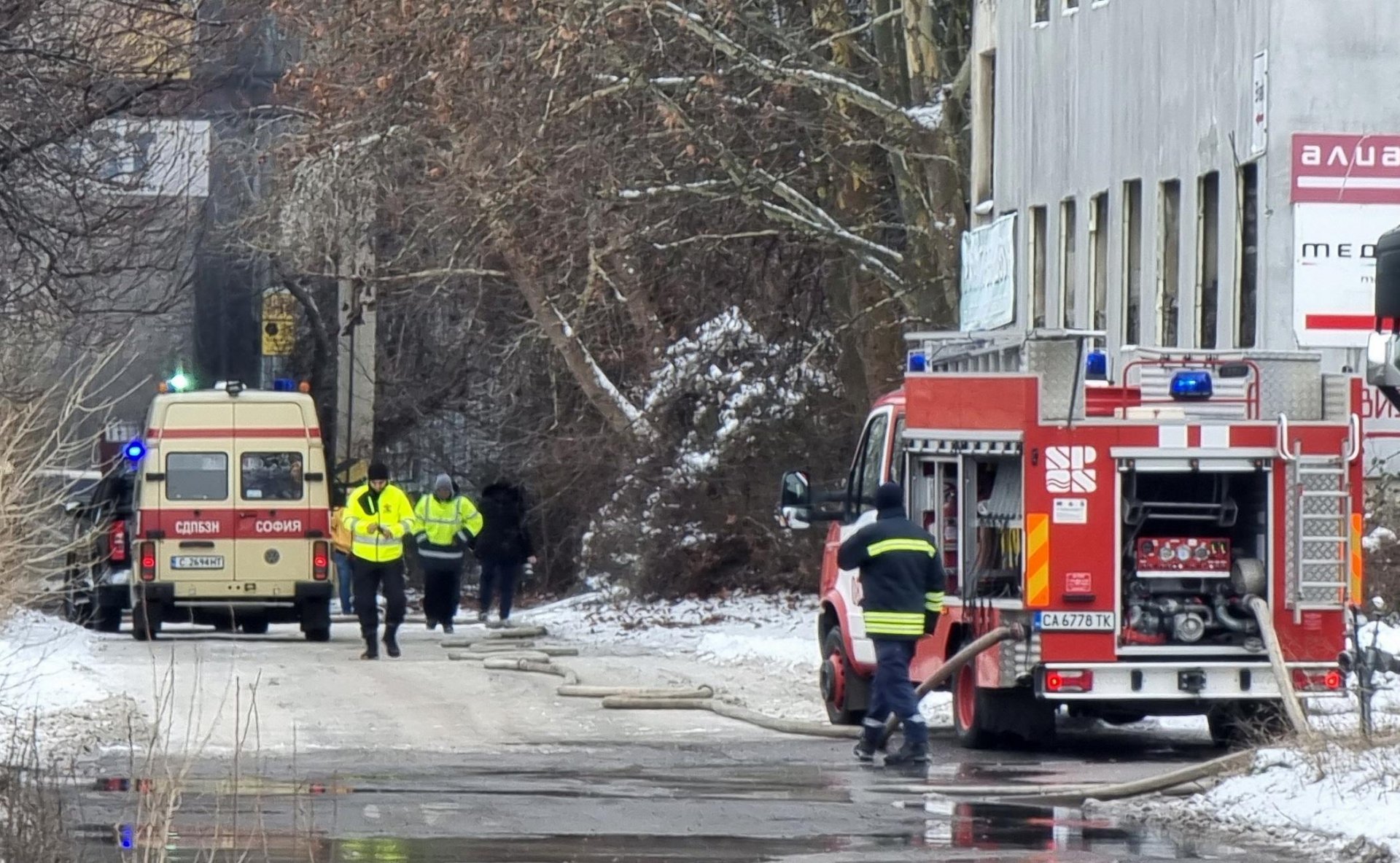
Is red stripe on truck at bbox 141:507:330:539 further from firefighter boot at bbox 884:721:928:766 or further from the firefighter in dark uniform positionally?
firefighter boot at bbox 884:721:928:766

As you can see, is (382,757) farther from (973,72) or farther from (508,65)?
(973,72)

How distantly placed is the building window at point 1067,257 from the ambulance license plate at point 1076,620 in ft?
50.8

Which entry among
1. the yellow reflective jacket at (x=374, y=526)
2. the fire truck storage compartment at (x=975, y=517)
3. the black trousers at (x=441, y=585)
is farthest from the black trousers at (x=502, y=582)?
the fire truck storage compartment at (x=975, y=517)

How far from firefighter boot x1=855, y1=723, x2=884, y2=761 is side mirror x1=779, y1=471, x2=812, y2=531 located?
240 centimetres

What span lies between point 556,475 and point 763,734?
19.6 m

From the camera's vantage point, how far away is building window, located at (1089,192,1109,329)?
28.6 metres

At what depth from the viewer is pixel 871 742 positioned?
1463 cm

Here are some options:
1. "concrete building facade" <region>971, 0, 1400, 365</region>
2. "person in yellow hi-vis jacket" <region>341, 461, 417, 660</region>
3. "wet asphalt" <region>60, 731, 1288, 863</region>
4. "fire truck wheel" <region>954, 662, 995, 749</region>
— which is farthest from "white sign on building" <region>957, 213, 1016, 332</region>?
"wet asphalt" <region>60, 731, 1288, 863</region>

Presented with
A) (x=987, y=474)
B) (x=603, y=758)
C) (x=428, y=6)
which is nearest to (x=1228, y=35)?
(x=428, y=6)

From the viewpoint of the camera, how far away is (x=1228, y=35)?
24.0 metres

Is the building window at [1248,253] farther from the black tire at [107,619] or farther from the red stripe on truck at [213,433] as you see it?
the black tire at [107,619]

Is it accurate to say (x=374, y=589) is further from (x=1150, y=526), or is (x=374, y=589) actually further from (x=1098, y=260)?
(x=1098, y=260)

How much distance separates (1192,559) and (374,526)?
29.9 feet

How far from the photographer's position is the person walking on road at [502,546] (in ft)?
97.5
